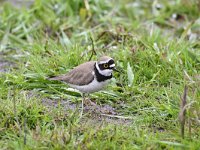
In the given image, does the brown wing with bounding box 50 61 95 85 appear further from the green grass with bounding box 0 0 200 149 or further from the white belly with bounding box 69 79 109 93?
the green grass with bounding box 0 0 200 149

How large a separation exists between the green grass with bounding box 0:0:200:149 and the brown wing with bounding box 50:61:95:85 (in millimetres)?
300

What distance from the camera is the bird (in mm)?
6813

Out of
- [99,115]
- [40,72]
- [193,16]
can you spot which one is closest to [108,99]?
[99,115]

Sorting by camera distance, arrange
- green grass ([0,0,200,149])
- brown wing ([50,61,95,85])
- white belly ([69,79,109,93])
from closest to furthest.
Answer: green grass ([0,0,200,149]) < white belly ([69,79,109,93]) < brown wing ([50,61,95,85])

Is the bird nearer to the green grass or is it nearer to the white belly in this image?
the white belly

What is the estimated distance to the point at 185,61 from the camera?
25.3 ft

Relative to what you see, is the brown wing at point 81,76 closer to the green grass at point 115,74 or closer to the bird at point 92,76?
the bird at point 92,76

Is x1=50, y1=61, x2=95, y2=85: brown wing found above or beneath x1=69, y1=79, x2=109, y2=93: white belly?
above

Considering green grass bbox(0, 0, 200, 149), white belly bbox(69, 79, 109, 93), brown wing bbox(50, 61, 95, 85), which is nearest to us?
green grass bbox(0, 0, 200, 149)

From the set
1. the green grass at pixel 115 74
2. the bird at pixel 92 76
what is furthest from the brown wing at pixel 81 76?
the green grass at pixel 115 74

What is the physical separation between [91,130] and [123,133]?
346 mm

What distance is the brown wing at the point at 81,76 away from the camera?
6902mm

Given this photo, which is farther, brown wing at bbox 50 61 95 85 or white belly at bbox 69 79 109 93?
brown wing at bbox 50 61 95 85

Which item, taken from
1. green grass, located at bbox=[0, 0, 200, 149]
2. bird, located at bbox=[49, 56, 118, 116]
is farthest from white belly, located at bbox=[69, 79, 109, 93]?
green grass, located at bbox=[0, 0, 200, 149]
